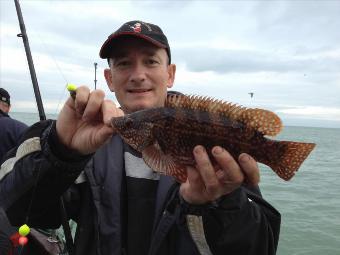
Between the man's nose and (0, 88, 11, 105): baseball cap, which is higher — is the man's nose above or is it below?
above

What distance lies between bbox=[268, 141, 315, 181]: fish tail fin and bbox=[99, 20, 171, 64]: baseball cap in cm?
180

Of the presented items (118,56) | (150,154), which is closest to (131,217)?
(150,154)

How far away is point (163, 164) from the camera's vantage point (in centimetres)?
291

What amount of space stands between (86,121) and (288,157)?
1.83 metres

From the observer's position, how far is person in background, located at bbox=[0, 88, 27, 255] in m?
4.93

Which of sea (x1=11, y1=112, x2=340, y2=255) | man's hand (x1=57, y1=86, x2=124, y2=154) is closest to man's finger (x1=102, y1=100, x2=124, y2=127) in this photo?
man's hand (x1=57, y1=86, x2=124, y2=154)

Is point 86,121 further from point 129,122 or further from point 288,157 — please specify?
point 288,157

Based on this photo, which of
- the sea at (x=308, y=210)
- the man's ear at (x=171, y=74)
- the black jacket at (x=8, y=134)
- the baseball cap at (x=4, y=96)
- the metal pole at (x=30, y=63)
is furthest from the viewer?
the sea at (x=308, y=210)

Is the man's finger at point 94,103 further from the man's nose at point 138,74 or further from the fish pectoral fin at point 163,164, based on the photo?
the man's nose at point 138,74

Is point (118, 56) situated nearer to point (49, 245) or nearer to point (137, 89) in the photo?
point (137, 89)

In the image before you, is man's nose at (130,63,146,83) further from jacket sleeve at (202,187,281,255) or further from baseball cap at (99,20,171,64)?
jacket sleeve at (202,187,281,255)

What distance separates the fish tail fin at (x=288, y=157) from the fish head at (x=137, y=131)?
44.5 inches

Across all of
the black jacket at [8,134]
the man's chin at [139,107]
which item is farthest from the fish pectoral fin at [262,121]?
the black jacket at [8,134]

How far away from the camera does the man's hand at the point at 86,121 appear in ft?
8.98
